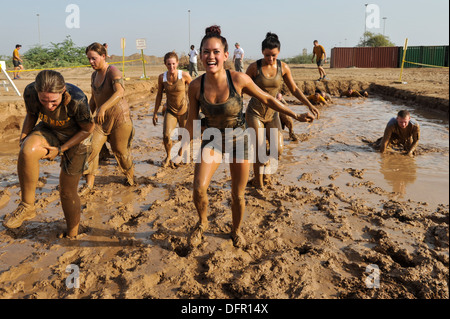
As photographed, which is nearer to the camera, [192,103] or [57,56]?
[192,103]

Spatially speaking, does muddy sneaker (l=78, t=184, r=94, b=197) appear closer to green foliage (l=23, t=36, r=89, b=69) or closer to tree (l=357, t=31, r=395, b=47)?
green foliage (l=23, t=36, r=89, b=69)

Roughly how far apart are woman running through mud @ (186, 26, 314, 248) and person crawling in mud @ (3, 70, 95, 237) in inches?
37.2

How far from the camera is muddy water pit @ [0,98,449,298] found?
9.24ft

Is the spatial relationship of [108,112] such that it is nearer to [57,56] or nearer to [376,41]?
→ [57,56]

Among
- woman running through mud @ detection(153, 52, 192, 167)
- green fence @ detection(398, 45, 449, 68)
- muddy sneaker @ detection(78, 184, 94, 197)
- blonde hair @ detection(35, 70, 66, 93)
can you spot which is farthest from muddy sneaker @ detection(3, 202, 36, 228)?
green fence @ detection(398, 45, 449, 68)

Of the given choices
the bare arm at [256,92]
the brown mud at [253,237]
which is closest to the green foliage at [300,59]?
the brown mud at [253,237]

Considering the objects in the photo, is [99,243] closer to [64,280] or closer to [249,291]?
[64,280]

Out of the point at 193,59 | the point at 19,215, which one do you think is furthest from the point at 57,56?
the point at 19,215

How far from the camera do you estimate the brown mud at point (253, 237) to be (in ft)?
9.23

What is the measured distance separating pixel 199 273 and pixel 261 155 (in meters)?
2.17

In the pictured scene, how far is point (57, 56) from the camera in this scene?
2920cm

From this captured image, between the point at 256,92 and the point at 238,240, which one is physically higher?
the point at 256,92

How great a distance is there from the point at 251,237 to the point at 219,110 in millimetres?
1332
